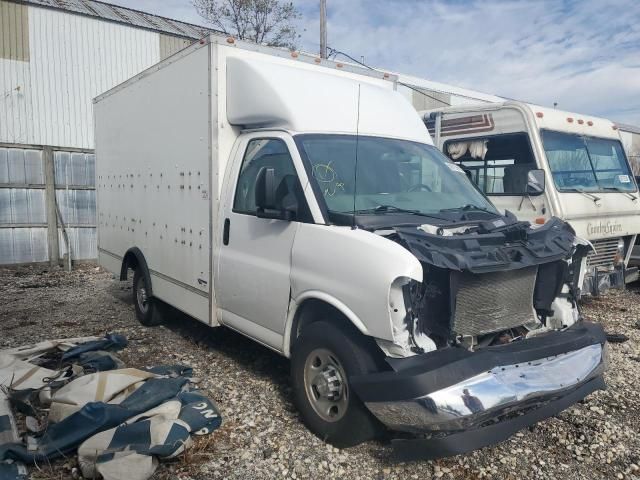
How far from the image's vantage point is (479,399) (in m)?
2.93

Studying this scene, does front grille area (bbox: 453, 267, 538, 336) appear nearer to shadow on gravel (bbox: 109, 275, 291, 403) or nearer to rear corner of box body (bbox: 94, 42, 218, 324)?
shadow on gravel (bbox: 109, 275, 291, 403)

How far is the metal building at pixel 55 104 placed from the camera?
11.7 metres

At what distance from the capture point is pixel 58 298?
870 centimetres

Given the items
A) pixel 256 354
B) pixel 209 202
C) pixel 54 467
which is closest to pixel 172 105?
pixel 209 202

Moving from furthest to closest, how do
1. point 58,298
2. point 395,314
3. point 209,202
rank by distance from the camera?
1. point 58,298
2. point 209,202
3. point 395,314

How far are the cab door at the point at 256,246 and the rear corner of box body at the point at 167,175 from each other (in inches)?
10.3

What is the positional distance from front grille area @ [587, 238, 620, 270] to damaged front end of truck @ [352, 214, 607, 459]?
354 centimetres

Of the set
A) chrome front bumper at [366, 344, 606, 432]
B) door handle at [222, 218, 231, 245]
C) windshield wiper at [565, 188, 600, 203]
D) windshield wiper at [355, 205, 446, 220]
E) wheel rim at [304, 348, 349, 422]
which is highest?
windshield wiper at [565, 188, 600, 203]

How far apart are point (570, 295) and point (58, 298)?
7.82 metres

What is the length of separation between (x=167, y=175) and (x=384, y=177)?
262cm

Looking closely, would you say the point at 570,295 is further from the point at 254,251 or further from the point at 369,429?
the point at 254,251

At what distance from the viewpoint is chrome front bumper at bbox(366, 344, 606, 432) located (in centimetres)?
289

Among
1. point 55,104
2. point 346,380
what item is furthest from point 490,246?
point 55,104

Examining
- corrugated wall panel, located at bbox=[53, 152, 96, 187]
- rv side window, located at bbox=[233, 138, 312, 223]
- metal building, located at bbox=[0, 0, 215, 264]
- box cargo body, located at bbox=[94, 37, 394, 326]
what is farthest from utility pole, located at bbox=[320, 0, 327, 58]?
rv side window, located at bbox=[233, 138, 312, 223]
